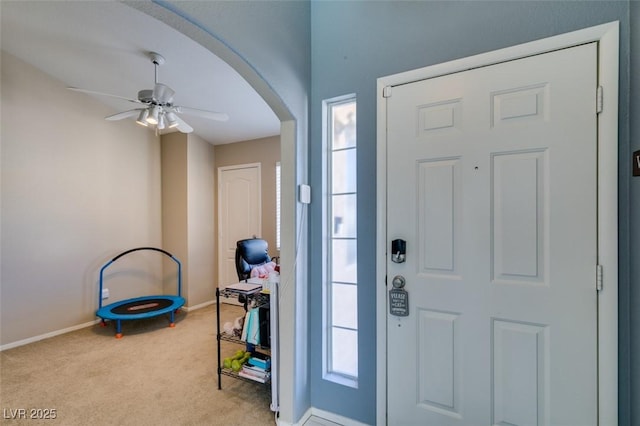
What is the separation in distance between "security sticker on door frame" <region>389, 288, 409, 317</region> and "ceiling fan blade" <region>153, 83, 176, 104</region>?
97.9 inches

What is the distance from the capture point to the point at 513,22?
1.38 m

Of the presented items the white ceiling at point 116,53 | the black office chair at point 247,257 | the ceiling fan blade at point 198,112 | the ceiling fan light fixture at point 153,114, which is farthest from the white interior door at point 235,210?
the ceiling fan light fixture at point 153,114

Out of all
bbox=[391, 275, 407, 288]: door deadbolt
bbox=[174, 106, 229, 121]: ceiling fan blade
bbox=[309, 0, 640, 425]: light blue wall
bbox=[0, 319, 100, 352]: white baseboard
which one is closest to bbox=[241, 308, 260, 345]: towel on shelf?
bbox=[309, 0, 640, 425]: light blue wall

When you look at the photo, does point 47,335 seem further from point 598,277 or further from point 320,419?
point 598,277

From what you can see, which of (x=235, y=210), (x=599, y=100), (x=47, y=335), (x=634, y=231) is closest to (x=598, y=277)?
(x=634, y=231)

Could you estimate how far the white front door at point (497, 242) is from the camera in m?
1.25

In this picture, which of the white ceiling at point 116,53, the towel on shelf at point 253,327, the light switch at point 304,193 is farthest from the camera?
the white ceiling at point 116,53

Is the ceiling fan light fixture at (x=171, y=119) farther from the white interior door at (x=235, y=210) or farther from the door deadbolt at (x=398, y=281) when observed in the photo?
the door deadbolt at (x=398, y=281)

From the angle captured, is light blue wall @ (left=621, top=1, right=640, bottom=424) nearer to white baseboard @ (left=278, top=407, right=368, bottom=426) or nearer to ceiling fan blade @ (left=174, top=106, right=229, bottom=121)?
white baseboard @ (left=278, top=407, right=368, bottom=426)

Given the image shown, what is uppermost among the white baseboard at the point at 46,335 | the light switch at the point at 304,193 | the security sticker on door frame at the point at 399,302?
the light switch at the point at 304,193

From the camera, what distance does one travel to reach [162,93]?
99.1 inches

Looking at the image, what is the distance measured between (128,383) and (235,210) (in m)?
2.68

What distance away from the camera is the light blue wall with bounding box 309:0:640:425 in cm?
120

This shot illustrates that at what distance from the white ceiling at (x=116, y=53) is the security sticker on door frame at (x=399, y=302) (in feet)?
8.23
